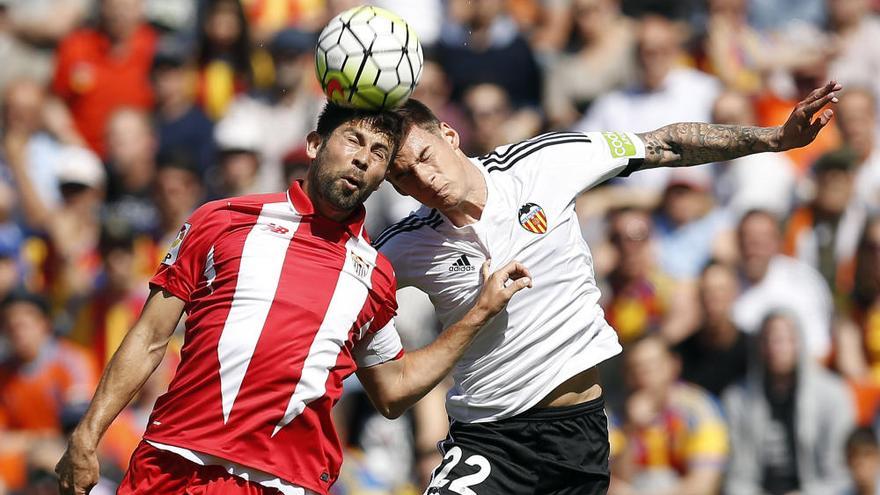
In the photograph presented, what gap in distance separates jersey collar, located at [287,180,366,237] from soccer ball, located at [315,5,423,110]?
1.31 feet

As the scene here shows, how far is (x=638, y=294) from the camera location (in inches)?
384

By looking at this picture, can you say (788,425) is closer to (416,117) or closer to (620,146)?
(620,146)

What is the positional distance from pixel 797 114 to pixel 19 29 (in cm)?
816

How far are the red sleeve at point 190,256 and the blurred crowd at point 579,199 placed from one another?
3.99 meters

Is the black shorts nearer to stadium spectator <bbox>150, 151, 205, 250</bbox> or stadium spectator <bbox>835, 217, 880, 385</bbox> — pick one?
stadium spectator <bbox>835, 217, 880, 385</bbox>

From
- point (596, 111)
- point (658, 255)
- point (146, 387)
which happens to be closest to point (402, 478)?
point (146, 387)

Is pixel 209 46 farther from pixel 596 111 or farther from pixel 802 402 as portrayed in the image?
pixel 802 402

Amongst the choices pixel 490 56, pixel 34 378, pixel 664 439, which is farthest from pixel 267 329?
pixel 490 56

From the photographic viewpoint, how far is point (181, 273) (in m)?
5.29

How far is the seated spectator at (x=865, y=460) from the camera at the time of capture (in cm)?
905

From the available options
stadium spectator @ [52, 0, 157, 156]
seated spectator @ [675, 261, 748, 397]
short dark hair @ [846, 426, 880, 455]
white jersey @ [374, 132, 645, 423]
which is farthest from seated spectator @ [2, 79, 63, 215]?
short dark hair @ [846, 426, 880, 455]

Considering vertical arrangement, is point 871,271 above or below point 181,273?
above

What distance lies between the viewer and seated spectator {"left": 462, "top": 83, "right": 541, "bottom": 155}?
10383 mm

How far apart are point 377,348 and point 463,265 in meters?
0.58
